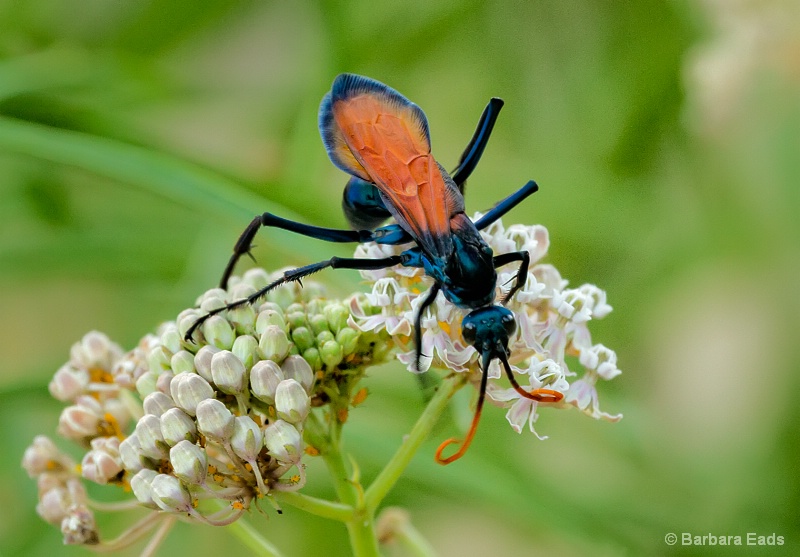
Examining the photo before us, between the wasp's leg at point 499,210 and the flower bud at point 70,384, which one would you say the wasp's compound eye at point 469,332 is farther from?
the flower bud at point 70,384

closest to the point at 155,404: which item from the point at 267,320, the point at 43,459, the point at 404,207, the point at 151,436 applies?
the point at 151,436

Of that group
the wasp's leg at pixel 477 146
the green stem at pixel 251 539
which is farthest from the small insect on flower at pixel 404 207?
the green stem at pixel 251 539

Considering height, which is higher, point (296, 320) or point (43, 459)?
point (296, 320)

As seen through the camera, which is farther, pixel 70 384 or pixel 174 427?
pixel 70 384

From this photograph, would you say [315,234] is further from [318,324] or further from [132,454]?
[132,454]

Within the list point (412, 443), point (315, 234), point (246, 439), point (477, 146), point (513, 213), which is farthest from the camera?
point (513, 213)

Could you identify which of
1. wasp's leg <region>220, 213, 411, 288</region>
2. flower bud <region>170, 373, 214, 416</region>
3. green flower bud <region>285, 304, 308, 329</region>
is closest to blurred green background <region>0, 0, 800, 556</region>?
wasp's leg <region>220, 213, 411, 288</region>
